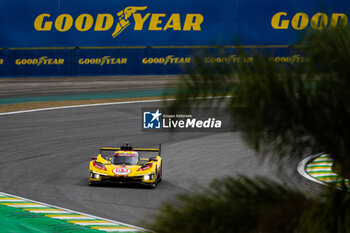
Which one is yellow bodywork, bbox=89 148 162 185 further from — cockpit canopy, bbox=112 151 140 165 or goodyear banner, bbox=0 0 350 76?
goodyear banner, bbox=0 0 350 76

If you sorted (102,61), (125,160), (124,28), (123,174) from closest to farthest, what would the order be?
(123,174) → (125,160) → (102,61) → (124,28)

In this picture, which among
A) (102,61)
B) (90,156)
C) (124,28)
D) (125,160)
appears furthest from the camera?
(124,28)

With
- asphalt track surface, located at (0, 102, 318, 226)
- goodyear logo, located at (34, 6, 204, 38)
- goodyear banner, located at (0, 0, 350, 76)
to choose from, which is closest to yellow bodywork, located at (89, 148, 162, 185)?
asphalt track surface, located at (0, 102, 318, 226)

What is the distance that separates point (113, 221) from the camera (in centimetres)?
1265

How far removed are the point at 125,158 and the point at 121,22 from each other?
2509cm

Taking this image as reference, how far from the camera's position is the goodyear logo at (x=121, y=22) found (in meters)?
39.7

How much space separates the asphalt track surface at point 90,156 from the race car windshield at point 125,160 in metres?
0.78

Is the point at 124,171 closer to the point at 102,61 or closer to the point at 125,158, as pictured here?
the point at 125,158

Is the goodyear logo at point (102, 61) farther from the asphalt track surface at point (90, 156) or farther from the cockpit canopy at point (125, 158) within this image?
the cockpit canopy at point (125, 158)

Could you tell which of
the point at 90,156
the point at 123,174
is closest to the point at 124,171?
the point at 123,174

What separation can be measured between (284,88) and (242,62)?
0.15m

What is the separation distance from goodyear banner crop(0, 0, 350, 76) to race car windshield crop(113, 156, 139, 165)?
71.9 ft

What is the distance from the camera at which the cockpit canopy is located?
53.9 ft

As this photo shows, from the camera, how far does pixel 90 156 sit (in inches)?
827
